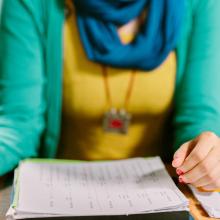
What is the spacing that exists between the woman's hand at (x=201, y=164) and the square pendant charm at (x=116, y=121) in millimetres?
287

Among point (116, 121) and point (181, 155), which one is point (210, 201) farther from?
point (116, 121)

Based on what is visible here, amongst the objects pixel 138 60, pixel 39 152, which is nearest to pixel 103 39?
pixel 138 60

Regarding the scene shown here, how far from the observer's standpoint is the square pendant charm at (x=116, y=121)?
93cm

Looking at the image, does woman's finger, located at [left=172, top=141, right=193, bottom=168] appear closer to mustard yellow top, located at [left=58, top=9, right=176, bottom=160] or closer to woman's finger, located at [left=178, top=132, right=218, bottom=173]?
woman's finger, located at [left=178, top=132, right=218, bottom=173]

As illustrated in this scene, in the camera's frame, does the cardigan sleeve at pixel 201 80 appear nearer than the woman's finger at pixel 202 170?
No

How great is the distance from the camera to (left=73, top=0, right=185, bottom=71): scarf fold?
0.89 meters

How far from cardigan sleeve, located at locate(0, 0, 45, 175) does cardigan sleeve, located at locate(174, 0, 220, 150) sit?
0.30 m

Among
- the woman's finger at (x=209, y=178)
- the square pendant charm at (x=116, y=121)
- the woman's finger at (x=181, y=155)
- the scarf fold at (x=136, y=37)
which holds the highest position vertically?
the scarf fold at (x=136, y=37)

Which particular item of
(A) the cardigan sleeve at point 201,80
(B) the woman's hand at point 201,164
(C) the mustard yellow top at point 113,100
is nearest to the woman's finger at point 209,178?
(B) the woman's hand at point 201,164

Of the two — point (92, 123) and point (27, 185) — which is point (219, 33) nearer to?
point (92, 123)

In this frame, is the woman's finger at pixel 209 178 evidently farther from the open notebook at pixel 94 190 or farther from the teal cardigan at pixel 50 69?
the teal cardigan at pixel 50 69

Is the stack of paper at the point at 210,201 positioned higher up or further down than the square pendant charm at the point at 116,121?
higher up

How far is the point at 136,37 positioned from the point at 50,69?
0.66ft

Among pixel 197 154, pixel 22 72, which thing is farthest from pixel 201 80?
pixel 22 72
